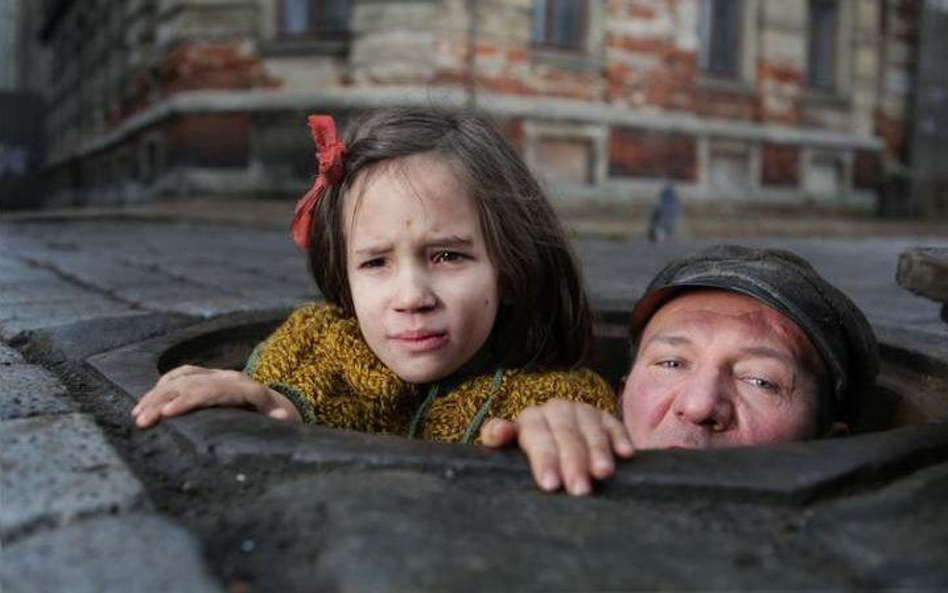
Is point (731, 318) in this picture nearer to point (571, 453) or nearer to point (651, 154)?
point (571, 453)

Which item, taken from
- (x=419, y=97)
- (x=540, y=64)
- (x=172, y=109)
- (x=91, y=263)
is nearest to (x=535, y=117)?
Result: (x=540, y=64)

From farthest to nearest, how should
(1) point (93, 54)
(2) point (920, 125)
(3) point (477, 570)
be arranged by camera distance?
1. (1) point (93, 54)
2. (2) point (920, 125)
3. (3) point (477, 570)

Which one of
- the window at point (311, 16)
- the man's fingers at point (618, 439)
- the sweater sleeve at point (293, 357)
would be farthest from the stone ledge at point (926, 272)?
the window at point (311, 16)

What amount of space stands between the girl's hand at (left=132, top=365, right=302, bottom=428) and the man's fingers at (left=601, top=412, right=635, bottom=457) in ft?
1.49

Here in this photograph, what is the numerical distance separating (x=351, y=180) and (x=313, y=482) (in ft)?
3.05

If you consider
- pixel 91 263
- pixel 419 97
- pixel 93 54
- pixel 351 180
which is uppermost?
pixel 93 54

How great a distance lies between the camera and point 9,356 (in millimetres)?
1921

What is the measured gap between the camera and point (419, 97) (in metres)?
8.23

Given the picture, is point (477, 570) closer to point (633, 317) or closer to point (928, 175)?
point (633, 317)

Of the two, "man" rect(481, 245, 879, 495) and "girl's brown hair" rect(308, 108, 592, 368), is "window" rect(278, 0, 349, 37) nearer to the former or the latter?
"girl's brown hair" rect(308, 108, 592, 368)

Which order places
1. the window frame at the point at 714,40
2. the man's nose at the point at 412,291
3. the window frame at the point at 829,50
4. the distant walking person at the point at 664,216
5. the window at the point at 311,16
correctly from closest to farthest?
1. the man's nose at the point at 412,291
2. the distant walking person at the point at 664,216
3. the window at the point at 311,16
4. the window frame at the point at 714,40
5. the window frame at the point at 829,50

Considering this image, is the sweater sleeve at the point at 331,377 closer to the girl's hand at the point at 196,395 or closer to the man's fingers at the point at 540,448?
the girl's hand at the point at 196,395

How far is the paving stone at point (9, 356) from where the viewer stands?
186 centimetres

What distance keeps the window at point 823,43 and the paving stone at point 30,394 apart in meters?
11.4
